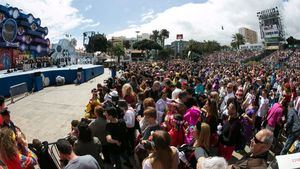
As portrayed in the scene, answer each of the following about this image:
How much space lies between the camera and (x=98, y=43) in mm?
101875

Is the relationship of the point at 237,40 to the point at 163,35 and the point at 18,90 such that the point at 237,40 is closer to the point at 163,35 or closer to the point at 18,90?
the point at 163,35

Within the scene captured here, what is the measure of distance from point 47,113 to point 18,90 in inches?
268

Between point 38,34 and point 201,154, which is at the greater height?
point 38,34

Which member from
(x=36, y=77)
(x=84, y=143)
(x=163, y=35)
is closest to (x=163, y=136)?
(x=84, y=143)

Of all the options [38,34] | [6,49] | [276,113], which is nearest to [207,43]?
[38,34]

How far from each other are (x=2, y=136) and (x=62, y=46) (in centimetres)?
5206

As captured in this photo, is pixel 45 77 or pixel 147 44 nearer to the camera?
pixel 45 77

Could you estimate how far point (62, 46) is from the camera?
178ft

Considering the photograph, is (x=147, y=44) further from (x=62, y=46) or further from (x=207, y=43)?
(x=62, y=46)

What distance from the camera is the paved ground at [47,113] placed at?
1162 centimetres

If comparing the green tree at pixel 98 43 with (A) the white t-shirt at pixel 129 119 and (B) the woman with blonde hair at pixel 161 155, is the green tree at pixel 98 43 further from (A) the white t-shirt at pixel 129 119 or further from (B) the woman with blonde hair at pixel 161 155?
(B) the woman with blonde hair at pixel 161 155

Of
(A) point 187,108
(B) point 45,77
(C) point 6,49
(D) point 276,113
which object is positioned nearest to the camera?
(A) point 187,108

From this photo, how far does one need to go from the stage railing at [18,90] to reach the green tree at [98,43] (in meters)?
80.3

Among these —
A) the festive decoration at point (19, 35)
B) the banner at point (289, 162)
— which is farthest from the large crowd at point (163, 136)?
the festive decoration at point (19, 35)
